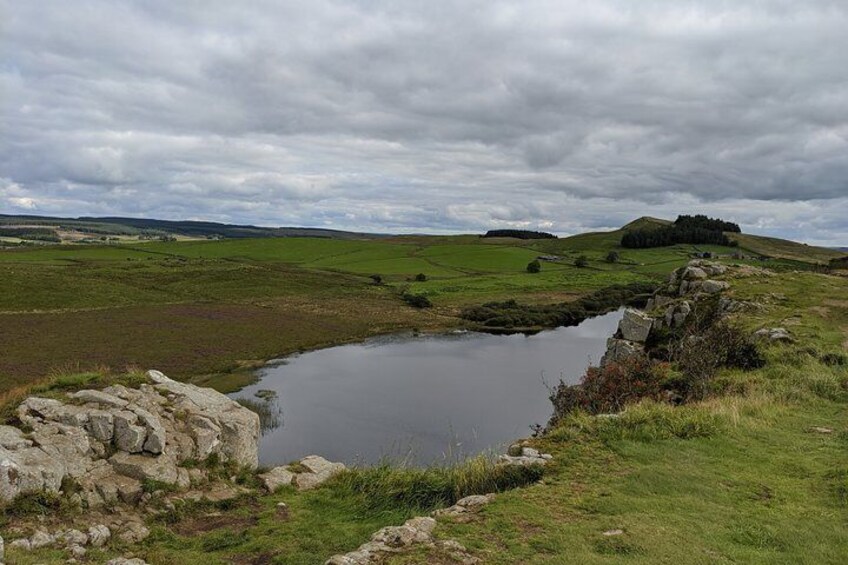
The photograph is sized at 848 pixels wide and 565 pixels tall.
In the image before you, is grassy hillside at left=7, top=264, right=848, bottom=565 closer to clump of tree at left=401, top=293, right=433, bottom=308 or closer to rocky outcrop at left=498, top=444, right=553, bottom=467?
rocky outcrop at left=498, top=444, right=553, bottom=467

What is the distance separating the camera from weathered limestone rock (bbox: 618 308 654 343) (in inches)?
1394

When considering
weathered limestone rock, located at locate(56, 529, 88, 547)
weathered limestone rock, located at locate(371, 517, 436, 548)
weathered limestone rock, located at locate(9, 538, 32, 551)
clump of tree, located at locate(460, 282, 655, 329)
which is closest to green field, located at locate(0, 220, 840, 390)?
clump of tree, located at locate(460, 282, 655, 329)

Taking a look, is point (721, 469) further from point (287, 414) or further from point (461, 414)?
point (287, 414)

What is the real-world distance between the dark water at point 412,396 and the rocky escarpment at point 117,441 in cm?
617

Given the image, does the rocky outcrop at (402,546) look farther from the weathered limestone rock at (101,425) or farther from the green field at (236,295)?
the green field at (236,295)

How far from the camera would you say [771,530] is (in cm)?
982

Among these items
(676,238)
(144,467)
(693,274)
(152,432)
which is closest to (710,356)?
(152,432)

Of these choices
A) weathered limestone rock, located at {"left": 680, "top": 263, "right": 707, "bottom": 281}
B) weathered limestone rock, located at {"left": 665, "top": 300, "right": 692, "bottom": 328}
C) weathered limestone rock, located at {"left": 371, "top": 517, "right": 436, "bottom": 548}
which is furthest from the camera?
weathered limestone rock, located at {"left": 680, "top": 263, "right": 707, "bottom": 281}

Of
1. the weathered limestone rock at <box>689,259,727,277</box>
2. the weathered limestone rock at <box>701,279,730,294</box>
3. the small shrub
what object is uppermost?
the weathered limestone rock at <box>689,259,727,277</box>

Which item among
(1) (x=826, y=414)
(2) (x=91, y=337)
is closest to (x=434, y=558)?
(1) (x=826, y=414)

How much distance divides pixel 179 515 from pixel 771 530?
42.2ft

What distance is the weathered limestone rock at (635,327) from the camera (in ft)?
116

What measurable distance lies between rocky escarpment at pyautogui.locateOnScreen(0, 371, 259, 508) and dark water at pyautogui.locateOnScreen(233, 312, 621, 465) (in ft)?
20.2

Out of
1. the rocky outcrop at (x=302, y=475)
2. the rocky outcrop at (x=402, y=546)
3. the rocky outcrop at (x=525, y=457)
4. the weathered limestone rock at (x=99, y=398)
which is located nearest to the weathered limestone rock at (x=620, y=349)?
the rocky outcrop at (x=525, y=457)
